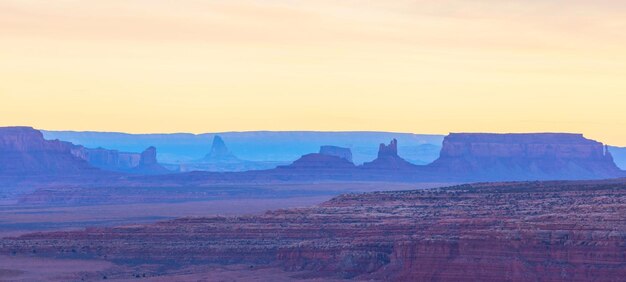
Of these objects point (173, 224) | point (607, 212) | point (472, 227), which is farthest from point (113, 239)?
point (607, 212)

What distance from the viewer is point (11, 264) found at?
10381 cm

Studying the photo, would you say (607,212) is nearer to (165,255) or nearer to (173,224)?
(165,255)

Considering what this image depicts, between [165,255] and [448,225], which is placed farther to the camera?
[165,255]

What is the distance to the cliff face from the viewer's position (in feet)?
266

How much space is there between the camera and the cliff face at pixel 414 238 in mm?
81188

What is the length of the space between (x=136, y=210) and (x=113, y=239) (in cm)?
7513

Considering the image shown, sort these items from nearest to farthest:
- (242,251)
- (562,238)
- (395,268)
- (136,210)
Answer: (562,238) < (395,268) < (242,251) < (136,210)

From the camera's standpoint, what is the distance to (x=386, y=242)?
3750 inches

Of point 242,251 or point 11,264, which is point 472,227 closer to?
point 242,251

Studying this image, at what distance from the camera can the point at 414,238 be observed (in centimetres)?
9088

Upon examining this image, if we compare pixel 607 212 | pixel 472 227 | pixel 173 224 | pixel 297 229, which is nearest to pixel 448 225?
pixel 472 227

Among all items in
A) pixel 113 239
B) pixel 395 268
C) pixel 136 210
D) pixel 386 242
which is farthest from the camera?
pixel 136 210

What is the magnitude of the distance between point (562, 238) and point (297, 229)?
95.2 ft

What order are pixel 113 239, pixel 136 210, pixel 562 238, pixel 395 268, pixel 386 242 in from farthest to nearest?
pixel 136 210 → pixel 113 239 → pixel 386 242 → pixel 395 268 → pixel 562 238
